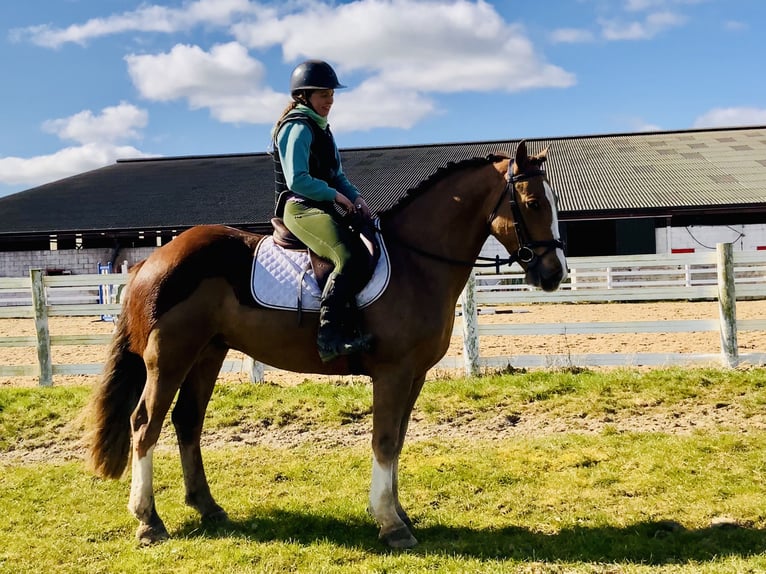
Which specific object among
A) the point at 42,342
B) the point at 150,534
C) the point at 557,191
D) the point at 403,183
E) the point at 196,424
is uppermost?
the point at 403,183

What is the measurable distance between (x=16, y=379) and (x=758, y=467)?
34.0 feet

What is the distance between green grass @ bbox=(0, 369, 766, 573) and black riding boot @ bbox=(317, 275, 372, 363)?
1.32 m

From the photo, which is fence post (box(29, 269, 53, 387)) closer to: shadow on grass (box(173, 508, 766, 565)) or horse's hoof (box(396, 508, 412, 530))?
shadow on grass (box(173, 508, 766, 565))

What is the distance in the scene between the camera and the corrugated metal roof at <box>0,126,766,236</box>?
2569 centimetres

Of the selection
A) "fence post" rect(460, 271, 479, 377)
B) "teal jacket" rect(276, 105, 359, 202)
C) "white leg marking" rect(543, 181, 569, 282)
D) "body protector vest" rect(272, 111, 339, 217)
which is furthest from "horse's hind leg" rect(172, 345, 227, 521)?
"fence post" rect(460, 271, 479, 377)

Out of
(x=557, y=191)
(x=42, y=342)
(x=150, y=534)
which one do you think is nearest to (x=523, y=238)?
(x=150, y=534)

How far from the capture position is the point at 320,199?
4297 millimetres

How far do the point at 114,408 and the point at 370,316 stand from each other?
205 centimetres

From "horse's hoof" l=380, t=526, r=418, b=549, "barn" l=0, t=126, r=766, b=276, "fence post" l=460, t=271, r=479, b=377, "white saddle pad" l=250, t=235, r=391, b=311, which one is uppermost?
"barn" l=0, t=126, r=766, b=276

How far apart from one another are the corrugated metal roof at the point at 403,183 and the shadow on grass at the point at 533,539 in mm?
18299

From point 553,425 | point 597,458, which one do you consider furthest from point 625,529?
point 553,425

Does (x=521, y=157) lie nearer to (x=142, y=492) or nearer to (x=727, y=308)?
(x=142, y=492)

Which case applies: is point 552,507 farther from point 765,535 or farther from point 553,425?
point 553,425

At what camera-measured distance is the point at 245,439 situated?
6.99m
